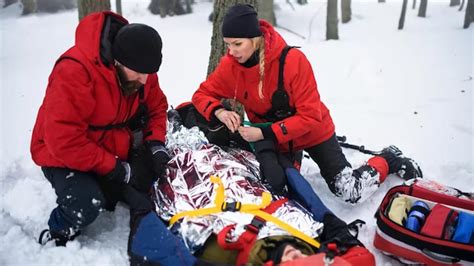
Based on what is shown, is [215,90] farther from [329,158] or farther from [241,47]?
[329,158]

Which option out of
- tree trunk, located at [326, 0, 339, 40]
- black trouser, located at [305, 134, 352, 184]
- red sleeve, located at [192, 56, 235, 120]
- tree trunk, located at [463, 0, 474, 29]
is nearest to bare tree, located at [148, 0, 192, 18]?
tree trunk, located at [326, 0, 339, 40]

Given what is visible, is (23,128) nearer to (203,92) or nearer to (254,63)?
(203,92)

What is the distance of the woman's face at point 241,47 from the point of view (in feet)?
10.7

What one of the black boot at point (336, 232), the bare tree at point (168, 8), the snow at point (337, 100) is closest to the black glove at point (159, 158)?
the snow at point (337, 100)

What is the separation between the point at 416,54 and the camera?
10906 millimetres

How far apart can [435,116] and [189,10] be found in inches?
619

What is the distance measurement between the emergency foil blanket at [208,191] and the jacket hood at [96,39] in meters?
1.00

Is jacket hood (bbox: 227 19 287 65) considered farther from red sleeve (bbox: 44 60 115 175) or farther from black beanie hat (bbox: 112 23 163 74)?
red sleeve (bbox: 44 60 115 175)

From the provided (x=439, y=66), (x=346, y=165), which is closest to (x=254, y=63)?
(x=346, y=165)

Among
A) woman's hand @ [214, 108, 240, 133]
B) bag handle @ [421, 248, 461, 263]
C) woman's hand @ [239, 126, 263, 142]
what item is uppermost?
→ woman's hand @ [214, 108, 240, 133]

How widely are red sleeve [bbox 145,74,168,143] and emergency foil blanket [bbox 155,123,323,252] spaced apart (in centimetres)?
20

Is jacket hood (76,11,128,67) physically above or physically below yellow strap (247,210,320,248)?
above

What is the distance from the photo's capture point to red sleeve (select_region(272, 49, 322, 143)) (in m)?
3.42

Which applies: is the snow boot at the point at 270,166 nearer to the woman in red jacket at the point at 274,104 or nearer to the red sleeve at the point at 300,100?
the woman in red jacket at the point at 274,104
